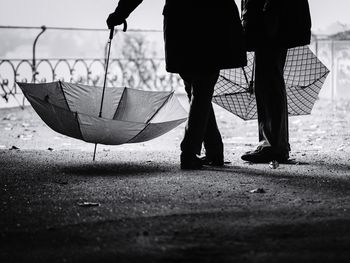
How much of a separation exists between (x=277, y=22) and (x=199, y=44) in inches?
26.2

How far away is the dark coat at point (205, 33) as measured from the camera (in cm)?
457

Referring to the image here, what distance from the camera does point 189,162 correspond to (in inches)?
188

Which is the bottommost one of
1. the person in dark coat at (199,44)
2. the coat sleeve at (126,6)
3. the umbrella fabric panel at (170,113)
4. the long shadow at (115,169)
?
the long shadow at (115,169)

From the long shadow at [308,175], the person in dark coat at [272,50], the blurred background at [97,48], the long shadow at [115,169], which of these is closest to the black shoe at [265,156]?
the person in dark coat at [272,50]

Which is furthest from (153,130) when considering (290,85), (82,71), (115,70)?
(115,70)

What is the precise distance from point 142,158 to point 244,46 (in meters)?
1.40

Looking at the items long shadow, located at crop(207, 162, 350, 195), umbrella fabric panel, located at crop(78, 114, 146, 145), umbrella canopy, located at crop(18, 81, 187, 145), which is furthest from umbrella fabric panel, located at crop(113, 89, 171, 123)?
long shadow, located at crop(207, 162, 350, 195)

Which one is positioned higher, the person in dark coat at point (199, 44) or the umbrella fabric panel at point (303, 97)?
the person in dark coat at point (199, 44)

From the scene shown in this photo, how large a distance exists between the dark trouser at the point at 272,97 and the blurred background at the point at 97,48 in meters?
6.21

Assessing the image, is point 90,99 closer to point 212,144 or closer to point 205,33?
point 212,144

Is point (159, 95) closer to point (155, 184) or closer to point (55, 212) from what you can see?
point (155, 184)

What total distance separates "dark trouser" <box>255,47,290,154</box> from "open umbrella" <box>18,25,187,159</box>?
60 centimetres

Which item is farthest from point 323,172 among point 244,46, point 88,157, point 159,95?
point 88,157

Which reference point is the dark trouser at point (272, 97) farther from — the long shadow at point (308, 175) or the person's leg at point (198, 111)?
the person's leg at point (198, 111)
